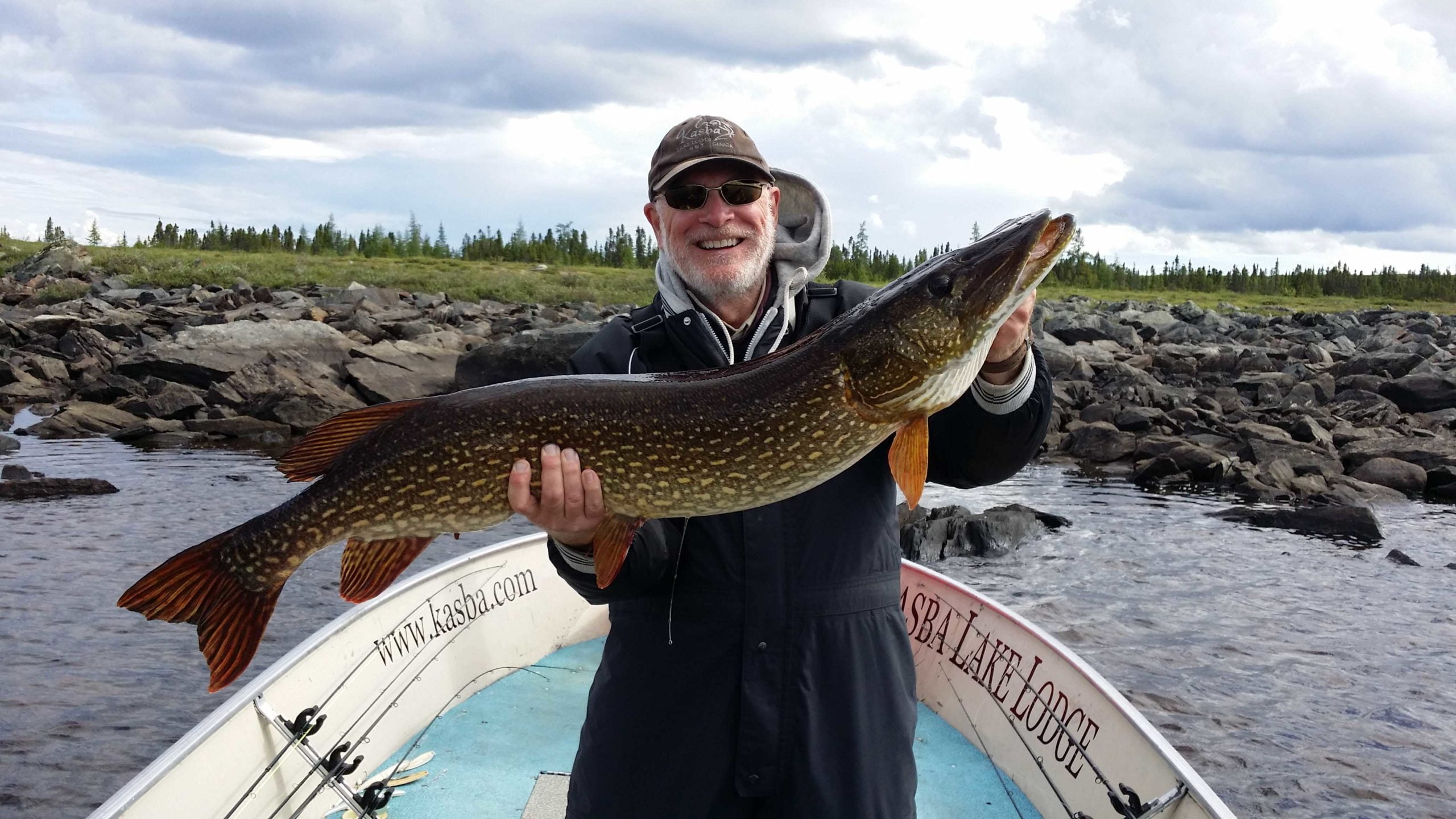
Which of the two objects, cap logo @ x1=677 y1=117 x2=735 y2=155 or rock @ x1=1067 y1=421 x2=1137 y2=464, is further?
rock @ x1=1067 y1=421 x2=1137 y2=464

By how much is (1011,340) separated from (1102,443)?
12.5 metres

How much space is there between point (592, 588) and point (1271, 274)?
68030 millimetres

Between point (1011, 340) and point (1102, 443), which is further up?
point (1011, 340)

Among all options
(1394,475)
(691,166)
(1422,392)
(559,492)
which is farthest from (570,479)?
(1422,392)

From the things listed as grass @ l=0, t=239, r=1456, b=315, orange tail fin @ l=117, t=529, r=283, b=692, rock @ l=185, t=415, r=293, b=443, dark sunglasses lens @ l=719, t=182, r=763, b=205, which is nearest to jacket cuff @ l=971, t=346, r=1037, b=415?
dark sunglasses lens @ l=719, t=182, r=763, b=205

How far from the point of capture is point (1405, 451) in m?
13.0

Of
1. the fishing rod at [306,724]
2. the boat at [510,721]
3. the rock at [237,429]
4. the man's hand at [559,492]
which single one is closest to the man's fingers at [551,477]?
the man's hand at [559,492]

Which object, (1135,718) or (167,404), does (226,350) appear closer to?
(167,404)

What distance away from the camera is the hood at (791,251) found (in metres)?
2.77

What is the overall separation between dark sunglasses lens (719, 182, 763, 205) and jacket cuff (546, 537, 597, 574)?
101 centimetres

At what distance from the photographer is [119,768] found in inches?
221

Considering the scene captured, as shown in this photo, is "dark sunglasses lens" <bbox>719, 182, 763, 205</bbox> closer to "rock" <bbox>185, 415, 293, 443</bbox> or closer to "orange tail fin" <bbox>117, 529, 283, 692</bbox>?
"orange tail fin" <bbox>117, 529, 283, 692</bbox>

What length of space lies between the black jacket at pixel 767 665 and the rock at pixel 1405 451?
42.2 ft

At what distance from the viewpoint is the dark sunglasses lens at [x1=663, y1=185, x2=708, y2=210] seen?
277 centimetres
